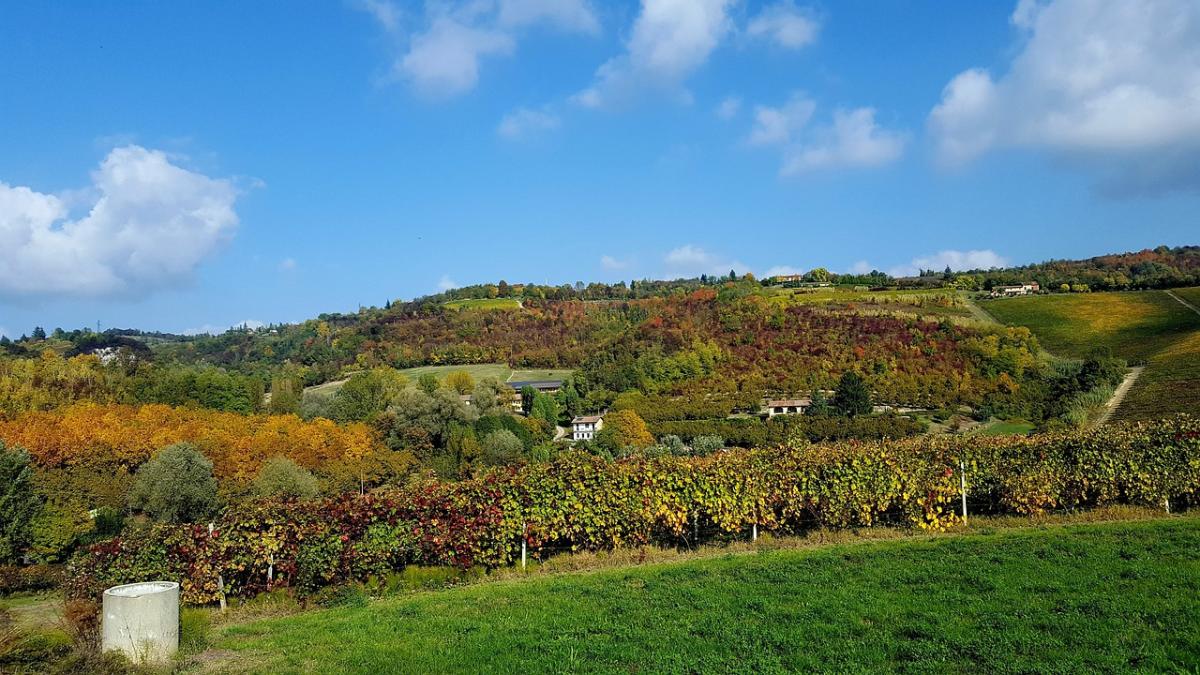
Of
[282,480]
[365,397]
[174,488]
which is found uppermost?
[365,397]

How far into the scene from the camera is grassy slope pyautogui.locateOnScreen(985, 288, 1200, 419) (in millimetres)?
44844

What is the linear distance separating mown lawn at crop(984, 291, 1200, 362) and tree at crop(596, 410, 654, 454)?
4180 cm

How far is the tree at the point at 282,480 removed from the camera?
44.5 meters

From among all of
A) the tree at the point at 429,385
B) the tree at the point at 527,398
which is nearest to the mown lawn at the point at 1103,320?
the tree at the point at 527,398

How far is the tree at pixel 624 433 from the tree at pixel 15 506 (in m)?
36.2

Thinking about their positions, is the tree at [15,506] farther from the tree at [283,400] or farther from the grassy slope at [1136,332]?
the grassy slope at [1136,332]

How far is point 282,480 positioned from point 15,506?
14222 mm

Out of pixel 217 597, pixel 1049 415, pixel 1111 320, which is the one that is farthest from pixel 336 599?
pixel 1111 320

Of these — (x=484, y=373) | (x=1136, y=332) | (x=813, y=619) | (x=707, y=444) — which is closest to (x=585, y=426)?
(x=707, y=444)

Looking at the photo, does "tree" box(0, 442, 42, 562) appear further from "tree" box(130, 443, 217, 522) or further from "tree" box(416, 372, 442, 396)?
"tree" box(416, 372, 442, 396)

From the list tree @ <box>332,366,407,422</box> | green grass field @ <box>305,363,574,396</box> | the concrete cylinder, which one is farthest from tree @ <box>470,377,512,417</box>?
the concrete cylinder

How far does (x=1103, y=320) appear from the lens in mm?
79250

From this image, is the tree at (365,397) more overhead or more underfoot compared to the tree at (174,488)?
more overhead

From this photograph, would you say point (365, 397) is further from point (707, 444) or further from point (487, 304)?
point (487, 304)
